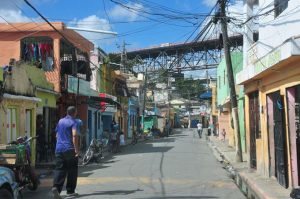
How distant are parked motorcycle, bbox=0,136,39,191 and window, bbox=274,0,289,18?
7.37 m

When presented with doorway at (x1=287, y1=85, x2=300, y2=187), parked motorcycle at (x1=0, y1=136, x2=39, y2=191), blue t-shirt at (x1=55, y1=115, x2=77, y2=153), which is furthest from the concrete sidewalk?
parked motorcycle at (x1=0, y1=136, x2=39, y2=191)

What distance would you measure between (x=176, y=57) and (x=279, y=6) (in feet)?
145

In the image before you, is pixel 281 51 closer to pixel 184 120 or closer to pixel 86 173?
pixel 86 173

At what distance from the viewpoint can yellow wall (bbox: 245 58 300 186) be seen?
12.1 metres

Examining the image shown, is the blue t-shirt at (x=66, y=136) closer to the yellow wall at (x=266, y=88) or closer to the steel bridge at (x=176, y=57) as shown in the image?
the yellow wall at (x=266, y=88)

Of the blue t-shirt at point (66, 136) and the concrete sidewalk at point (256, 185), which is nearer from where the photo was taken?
the blue t-shirt at point (66, 136)

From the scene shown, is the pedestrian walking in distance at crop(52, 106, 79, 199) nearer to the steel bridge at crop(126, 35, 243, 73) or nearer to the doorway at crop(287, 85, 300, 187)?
the doorway at crop(287, 85, 300, 187)

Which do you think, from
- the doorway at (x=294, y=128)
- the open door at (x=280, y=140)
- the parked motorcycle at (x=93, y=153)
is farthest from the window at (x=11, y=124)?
the doorway at (x=294, y=128)

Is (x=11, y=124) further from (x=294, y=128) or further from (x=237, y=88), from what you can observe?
(x=237, y=88)

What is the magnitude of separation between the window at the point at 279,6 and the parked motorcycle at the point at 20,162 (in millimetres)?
7366

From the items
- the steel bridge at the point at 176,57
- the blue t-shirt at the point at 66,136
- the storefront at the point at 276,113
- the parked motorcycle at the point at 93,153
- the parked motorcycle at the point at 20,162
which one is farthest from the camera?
the steel bridge at the point at 176,57

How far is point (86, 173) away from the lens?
17.9 metres

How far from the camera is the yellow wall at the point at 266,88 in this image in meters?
12.1

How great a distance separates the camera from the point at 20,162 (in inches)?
478
